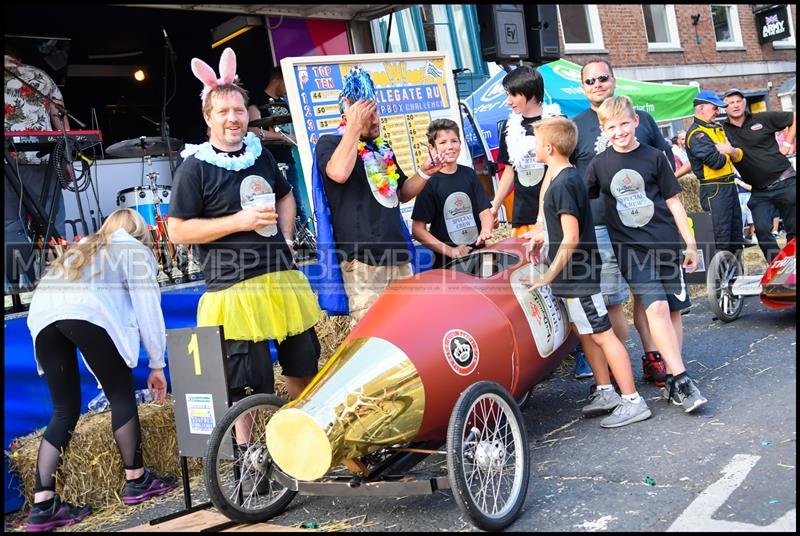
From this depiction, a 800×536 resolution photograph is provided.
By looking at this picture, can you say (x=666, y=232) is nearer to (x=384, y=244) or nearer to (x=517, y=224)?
(x=517, y=224)

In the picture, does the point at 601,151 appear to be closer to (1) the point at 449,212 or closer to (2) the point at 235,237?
(1) the point at 449,212

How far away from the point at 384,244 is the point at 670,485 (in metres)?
1.99

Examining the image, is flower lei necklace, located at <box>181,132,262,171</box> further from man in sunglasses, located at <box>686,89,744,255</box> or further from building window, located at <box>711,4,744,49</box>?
building window, located at <box>711,4,744,49</box>

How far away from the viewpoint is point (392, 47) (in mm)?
12180

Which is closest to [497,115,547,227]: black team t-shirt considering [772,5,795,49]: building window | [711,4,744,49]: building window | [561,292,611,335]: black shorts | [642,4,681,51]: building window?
[561,292,611,335]: black shorts

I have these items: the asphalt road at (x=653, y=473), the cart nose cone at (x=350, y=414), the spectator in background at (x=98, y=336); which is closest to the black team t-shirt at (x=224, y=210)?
the spectator in background at (x=98, y=336)

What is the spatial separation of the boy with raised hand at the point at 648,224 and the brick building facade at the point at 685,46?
12.9m

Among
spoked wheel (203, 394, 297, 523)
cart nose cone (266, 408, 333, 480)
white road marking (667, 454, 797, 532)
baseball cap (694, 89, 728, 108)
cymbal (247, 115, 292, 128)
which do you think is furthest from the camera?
cymbal (247, 115, 292, 128)

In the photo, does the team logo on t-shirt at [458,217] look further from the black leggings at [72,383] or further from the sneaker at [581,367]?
the black leggings at [72,383]

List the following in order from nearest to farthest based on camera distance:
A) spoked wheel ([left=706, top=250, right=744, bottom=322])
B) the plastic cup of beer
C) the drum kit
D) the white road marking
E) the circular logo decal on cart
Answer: the white road marking, the circular logo decal on cart, the plastic cup of beer, the drum kit, spoked wheel ([left=706, top=250, right=744, bottom=322])

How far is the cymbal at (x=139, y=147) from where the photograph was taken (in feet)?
28.8

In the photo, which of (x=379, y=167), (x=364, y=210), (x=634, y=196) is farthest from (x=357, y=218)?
(x=634, y=196)

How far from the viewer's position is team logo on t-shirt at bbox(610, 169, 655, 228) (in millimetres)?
4828

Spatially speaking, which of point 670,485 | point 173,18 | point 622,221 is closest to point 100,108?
point 173,18
